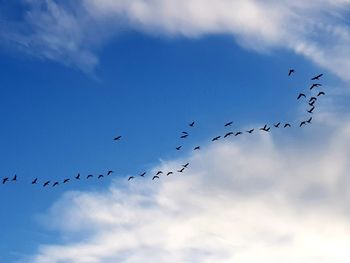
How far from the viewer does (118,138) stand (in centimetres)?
12381

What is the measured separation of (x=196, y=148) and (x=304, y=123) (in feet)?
62.5

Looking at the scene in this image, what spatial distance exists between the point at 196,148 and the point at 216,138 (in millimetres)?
9804

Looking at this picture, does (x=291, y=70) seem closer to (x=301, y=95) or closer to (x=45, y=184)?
(x=301, y=95)

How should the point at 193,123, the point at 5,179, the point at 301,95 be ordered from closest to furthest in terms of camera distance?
the point at 301,95
the point at 193,123
the point at 5,179

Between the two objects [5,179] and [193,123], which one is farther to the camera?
[5,179]

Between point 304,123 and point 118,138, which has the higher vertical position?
point 118,138

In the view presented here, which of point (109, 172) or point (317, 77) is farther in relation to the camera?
point (109, 172)

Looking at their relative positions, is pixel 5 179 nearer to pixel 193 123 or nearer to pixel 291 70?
pixel 193 123

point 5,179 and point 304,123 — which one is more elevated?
point 5,179

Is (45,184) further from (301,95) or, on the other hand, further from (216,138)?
(301,95)

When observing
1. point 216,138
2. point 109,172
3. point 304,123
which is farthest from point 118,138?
point 304,123

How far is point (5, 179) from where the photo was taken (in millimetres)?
125875

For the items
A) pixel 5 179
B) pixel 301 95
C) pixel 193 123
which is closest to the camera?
pixel 301 95

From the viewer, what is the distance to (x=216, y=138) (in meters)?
118
